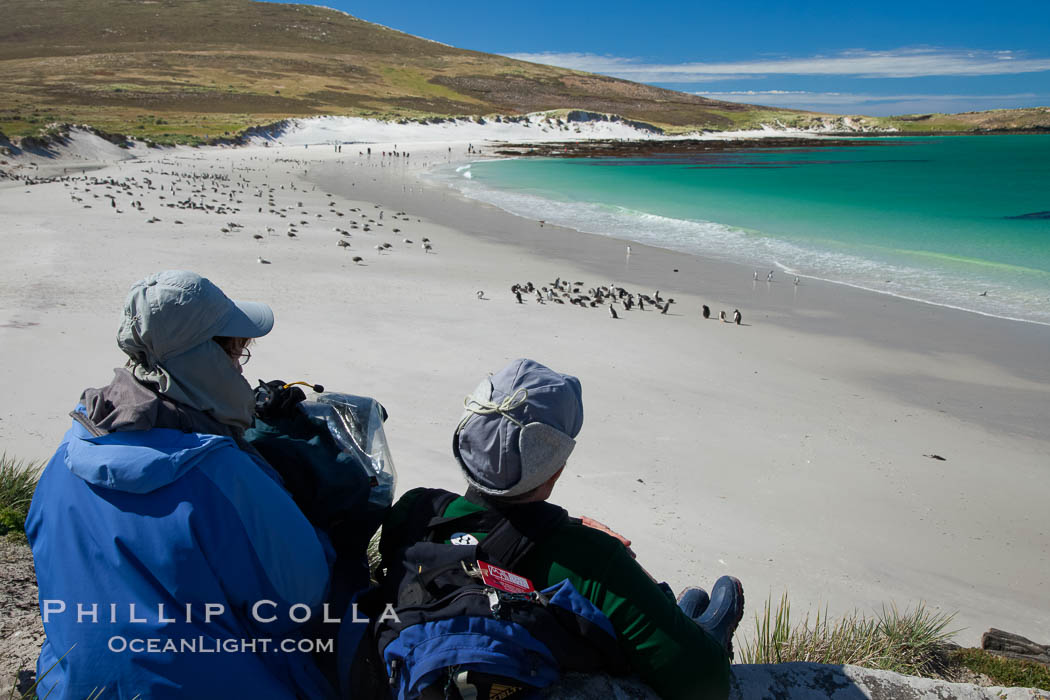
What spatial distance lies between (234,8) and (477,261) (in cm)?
15779

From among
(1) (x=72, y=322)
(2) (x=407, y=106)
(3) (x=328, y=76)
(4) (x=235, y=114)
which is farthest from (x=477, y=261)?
(3) (x=328, y=76)

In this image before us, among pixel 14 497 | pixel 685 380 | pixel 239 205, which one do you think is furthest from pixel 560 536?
pixel 239 205

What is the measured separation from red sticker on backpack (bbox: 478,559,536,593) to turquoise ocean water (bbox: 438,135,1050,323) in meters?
12.5

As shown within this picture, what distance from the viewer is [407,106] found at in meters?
85.0

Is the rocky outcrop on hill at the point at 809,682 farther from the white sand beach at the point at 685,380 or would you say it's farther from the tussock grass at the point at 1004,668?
the white sand beach at the point at 685,380

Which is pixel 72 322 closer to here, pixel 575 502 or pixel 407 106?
pixel 575 502

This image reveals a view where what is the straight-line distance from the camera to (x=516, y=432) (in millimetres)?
1879

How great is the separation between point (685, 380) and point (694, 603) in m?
5.36

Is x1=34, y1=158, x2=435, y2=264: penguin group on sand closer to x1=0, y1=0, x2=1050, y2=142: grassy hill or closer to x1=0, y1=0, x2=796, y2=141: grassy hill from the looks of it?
x1=0, y1=0, x2=796, y2=141: grassy hill

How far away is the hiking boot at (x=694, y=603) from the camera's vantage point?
2.38 meters

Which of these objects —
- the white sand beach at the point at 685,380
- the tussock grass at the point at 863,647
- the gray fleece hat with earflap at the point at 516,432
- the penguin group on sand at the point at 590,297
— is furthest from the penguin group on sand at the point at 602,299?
the gray fleece hat with earflap at the point at 516,432

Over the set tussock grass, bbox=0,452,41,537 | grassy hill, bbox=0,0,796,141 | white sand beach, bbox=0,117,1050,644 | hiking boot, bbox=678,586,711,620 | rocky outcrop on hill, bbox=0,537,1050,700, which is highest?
grassy hill, bbox=0,0,796,141

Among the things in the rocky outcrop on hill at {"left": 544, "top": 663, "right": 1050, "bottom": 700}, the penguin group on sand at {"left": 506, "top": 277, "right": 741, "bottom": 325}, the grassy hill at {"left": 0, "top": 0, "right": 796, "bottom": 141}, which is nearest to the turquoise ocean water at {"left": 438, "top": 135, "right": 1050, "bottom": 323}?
the penguin group on sand at {"left": 506, "top": 277, "right": 741, "bottom": 325}

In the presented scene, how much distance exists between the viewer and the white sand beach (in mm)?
4551
